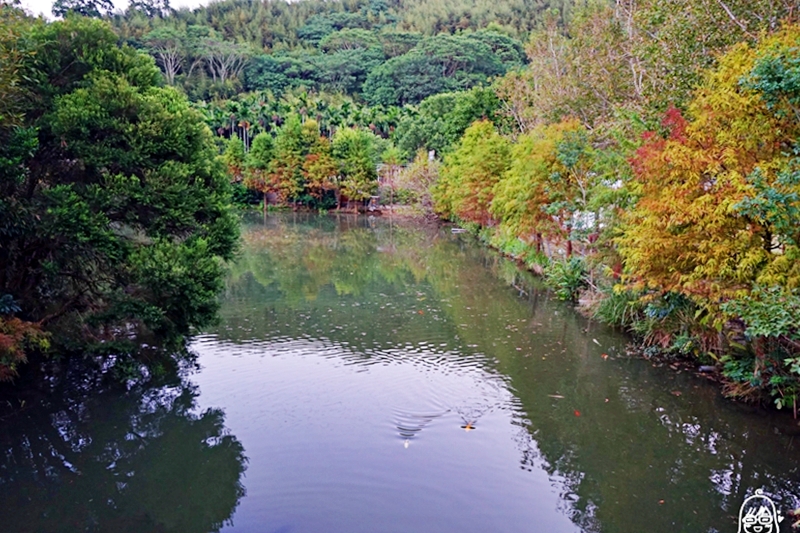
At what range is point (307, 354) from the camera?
1202 cm

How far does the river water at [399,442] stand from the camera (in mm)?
6668

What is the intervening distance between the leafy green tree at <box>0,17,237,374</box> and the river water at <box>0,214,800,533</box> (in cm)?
148

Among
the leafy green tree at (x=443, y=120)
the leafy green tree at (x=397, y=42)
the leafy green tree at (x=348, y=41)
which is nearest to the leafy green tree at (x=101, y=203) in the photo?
the leafy green tree at (x=443, y=120)

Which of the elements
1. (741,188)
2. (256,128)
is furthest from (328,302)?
(256,128)

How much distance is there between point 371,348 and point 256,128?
50466mm

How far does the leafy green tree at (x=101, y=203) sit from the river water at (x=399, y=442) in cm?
148

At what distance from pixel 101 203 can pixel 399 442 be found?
5.51 metres

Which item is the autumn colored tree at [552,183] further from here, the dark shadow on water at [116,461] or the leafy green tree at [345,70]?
the leafy green tree at [345,70]

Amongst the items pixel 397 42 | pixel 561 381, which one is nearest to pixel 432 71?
pixel 397 42

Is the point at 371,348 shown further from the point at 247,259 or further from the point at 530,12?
the point at 530,12

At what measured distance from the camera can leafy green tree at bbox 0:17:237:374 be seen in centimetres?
895

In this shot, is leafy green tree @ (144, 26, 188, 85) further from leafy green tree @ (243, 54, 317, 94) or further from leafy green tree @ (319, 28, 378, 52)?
leafy green tree @ (319, 28, 378, 52)

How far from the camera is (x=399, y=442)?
8.31m

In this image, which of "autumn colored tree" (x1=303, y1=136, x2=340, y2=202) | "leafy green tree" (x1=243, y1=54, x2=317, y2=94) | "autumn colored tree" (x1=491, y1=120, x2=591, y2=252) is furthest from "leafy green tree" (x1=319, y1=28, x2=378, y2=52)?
"autumn colored tree" (x1=491, y1=120, x2=591, y2=252)
